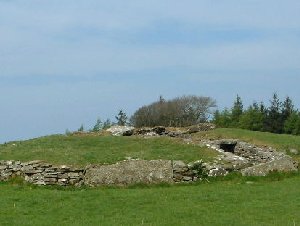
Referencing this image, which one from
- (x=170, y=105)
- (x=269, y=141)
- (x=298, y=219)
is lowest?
(x=298, y=219)

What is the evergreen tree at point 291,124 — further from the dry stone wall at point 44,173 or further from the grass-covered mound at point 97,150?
the dry stone wall at point 44,173

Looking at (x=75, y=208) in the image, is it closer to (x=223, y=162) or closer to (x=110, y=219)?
(x=110, y=219)

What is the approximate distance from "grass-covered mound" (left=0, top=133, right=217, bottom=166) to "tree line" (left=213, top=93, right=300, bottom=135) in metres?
43.6

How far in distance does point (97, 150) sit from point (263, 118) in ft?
186

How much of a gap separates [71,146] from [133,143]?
3.60 m

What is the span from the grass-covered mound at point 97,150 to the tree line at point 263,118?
43.6 metres

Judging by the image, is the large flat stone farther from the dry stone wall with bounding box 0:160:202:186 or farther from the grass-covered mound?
the grass-covered mound

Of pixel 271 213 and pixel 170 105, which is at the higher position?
pixel 170 105

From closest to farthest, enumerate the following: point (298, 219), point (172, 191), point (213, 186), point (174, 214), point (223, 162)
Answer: point (298, 219) → point (174, 214) → point (172, 191) → point (213, 186) → point (223, 162)

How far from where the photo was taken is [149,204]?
62.2 feet

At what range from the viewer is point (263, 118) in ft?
277

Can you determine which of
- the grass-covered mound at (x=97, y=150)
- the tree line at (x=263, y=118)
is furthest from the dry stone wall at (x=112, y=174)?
the tree line at (x=263, y=118)

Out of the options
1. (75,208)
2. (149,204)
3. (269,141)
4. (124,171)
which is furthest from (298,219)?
(269,141)

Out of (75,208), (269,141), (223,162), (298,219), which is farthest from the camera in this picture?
(269,141)
